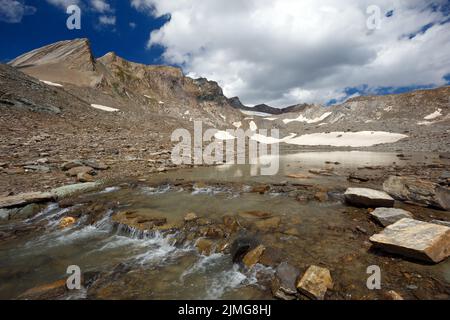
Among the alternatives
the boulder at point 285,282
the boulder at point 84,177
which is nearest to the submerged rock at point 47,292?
the boulder at point 285,282

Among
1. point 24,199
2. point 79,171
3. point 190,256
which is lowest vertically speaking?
point 190,256

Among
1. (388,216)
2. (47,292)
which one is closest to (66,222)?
(47,292)

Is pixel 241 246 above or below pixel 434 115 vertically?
below

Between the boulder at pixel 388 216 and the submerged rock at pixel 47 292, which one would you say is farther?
the boulder at pixel 388 216

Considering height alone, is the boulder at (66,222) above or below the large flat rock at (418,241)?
below

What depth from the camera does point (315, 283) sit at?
13.7 ft

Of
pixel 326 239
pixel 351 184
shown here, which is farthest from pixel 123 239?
pixel 351 184

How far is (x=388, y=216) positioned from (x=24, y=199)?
1233 centimetres

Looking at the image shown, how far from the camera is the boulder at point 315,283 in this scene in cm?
401

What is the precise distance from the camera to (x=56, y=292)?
179 inches

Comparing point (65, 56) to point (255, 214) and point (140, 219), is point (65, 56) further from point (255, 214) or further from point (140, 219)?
point (255, 214)

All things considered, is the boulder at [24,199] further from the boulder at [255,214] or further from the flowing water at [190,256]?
the boulder at [255,214]

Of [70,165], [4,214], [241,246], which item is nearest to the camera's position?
[241,246]

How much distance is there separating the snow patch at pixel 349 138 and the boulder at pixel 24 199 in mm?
43515
